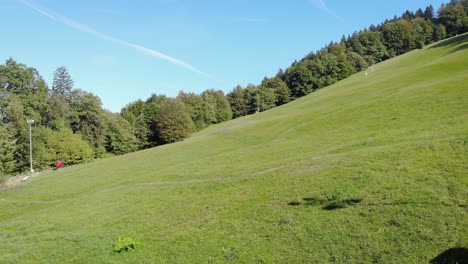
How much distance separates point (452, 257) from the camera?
9617 mm

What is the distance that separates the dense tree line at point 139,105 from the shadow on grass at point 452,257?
228ft

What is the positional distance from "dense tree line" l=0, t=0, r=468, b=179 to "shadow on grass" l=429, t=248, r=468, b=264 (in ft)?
228

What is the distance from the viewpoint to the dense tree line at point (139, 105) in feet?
248

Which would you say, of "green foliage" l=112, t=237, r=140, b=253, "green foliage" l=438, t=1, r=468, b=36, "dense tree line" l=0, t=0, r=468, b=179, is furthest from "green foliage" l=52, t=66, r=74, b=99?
"green foliage" l=438, t=1, r=468, b=36

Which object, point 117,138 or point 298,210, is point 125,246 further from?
point 117,138

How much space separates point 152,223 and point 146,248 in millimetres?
3092

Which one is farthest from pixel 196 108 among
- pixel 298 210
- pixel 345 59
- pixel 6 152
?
pixel 298 210

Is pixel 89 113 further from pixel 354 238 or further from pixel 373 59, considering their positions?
pixel 373 59

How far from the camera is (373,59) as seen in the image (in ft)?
461

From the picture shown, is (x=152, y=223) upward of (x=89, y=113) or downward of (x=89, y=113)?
downward

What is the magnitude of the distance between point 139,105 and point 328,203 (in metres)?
112

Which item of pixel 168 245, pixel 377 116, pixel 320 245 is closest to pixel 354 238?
pixel 320 245

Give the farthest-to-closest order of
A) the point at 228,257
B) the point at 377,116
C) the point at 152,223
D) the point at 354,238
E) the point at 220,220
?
1. the point at 377,116
2. the point at 152,223
3. the point at 220,220
4. the point at 228,257
5. the point at 354,238

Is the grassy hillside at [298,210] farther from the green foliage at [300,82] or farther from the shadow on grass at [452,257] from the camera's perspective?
the green foliage at [300,82]
